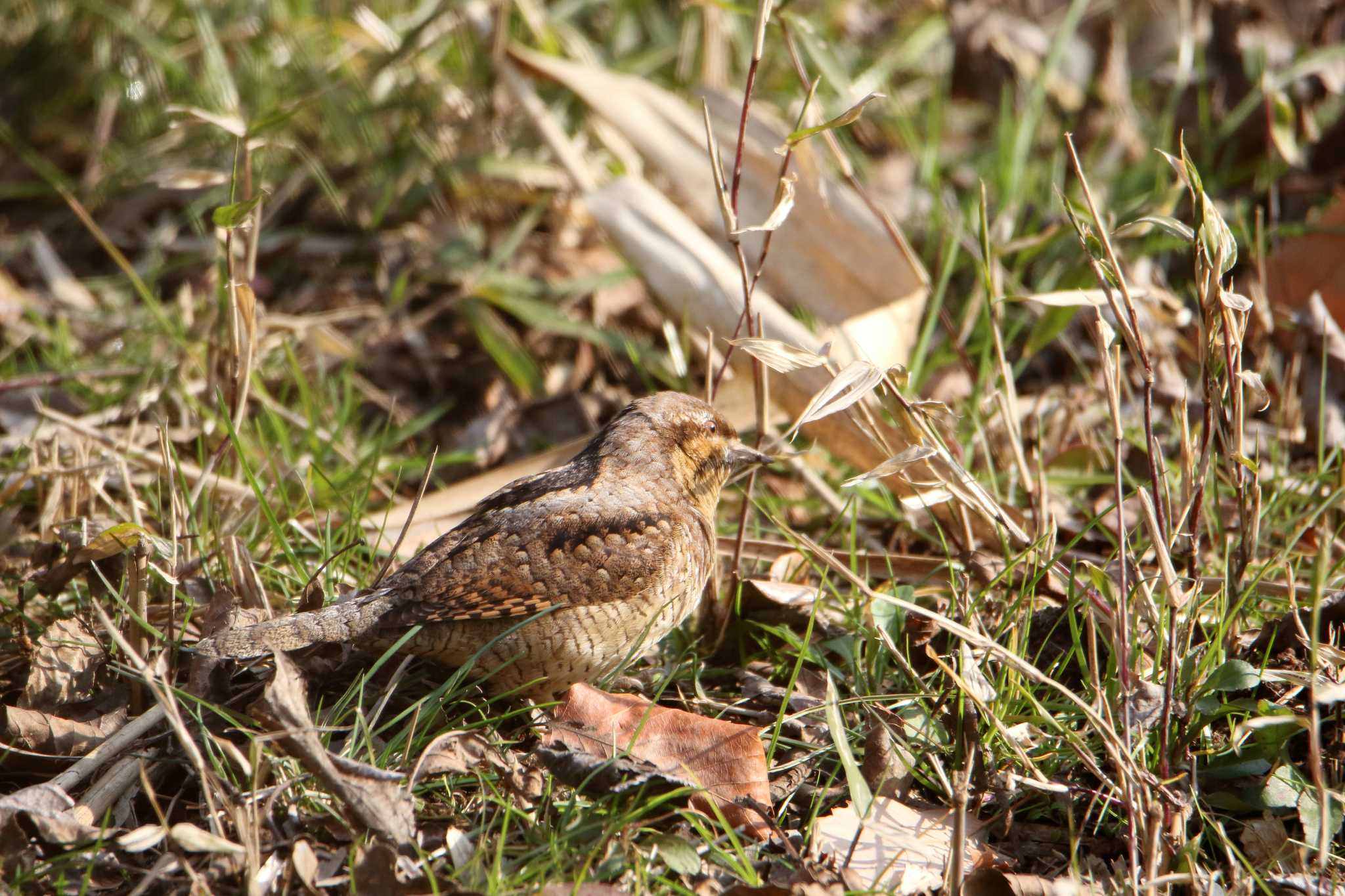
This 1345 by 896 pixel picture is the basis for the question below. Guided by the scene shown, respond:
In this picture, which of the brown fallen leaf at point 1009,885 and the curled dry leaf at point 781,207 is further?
the curled dry leaf at point 781,207

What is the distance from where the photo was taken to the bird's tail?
3.02 m

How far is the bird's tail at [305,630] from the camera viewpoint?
9.89 ft

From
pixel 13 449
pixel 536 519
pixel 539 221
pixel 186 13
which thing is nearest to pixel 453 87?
pixel 539 221

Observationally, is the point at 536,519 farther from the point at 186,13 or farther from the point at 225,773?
the point at 186,13

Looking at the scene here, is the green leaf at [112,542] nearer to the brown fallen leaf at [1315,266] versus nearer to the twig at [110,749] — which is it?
the twig at [110,749]

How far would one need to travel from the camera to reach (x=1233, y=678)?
3.02m

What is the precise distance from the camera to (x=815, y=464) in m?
4.63

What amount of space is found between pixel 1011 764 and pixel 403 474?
2534 millimetres

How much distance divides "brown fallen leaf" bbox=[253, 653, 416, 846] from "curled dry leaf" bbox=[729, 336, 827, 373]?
4.35ft

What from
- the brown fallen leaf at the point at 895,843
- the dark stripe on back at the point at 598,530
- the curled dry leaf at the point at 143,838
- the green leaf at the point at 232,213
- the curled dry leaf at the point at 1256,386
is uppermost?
the green leaf at the point at 232,213

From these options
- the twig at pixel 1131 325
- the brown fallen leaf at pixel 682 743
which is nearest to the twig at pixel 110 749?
the brown fallen leaf at pixel 682 743

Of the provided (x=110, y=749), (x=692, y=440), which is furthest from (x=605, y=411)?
(x=110, y=749)

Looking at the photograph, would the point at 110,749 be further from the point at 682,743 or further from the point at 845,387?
the point at 845,387

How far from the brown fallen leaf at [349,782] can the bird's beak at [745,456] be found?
150 centimetres
